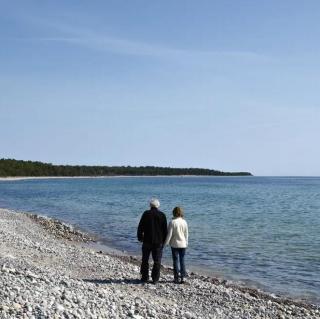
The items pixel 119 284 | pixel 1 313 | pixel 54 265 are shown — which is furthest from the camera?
pixel 54 265

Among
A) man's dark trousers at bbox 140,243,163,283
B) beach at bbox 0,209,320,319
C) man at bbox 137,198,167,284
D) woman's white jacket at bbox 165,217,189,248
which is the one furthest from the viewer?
woman's white jacket at bbox 165,217,189,248

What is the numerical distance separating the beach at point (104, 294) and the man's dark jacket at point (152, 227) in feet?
4.08

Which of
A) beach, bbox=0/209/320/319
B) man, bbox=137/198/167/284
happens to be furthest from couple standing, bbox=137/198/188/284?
beach, bbox=0/209/320/319

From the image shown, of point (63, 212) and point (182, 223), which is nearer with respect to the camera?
point (182, 223)

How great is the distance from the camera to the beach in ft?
32.8

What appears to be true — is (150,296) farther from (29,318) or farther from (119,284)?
(29,318)

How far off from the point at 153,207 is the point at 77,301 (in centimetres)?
442

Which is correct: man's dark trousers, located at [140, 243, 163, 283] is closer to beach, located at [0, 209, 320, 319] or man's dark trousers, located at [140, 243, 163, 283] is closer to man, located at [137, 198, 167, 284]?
man, located at [137, 198, 167, 284]

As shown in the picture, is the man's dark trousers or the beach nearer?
the beach

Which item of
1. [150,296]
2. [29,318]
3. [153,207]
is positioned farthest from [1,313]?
[153,207]

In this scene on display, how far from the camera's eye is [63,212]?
49812 mm

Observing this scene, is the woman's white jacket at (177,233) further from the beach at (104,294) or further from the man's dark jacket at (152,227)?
the beach at (104,294)

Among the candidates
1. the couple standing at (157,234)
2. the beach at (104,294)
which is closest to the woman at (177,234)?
the couple standing at (157,234)

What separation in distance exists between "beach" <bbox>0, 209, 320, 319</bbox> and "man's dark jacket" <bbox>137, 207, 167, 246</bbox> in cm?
124
